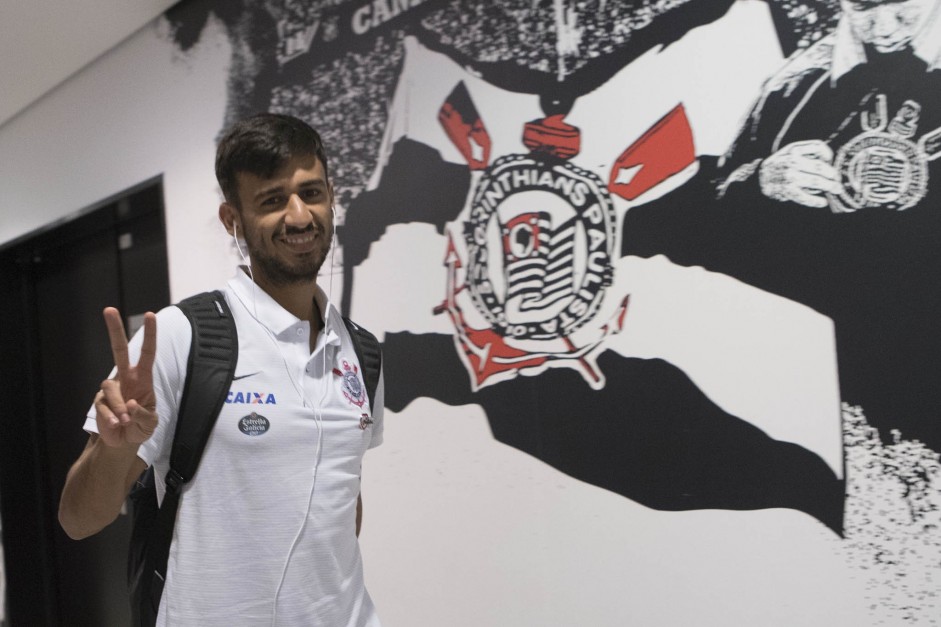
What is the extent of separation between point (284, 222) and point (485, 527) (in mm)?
1113

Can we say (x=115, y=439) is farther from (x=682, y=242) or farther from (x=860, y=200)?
(x=860, y=200)

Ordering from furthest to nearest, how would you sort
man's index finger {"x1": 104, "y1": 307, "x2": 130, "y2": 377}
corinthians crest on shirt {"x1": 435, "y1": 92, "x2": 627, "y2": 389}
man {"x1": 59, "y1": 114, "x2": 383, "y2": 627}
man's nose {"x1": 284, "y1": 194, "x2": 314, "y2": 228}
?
corinthians crest on shirt {"x1": 435, "y1": 92, "x2": 627, "y2": 389} < man's nose {"x1": 284, "y1": 194, "x2": 314, "y2": 228} < man {"x1": 59, "y1": 114, "x2": 383, "y2": 627} < man's index finger {"x1": 104, "y1": 307, "x2": 130, "y2": 377}

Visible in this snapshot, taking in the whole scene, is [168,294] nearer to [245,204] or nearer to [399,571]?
[399,571]

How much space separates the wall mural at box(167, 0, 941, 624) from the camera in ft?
4.68

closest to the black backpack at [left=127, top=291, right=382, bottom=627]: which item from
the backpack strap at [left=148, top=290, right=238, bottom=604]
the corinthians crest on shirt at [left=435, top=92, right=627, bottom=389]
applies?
the backpack strap at [left=148, top=290, right=238, bottom=604]

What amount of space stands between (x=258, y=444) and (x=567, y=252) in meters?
0.97

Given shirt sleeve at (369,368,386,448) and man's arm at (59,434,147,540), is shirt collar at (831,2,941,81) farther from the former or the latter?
man's arm at (59,434,147,540)

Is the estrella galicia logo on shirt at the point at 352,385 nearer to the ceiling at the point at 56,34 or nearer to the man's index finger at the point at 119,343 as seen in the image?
the man's index finger at the point at 119,343

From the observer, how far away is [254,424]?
3.74 ft

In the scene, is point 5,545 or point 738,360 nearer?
point 738,360

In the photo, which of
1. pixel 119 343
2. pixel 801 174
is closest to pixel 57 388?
pixel 119 343

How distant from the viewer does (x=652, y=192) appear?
173cm

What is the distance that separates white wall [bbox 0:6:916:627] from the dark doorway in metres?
0.42

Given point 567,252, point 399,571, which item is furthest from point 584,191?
point 399,571
